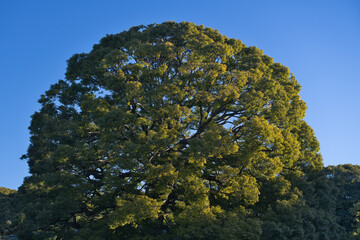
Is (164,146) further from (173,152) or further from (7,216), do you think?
(7,216)

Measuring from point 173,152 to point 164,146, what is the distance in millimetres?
1288

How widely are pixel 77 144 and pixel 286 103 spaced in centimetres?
1178

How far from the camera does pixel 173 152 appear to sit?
15.9 m

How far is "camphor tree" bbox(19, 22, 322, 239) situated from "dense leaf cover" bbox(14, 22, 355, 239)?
0.20 ft

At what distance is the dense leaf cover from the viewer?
14594mm

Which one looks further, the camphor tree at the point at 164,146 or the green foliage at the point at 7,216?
the green foliage at the point at 7,216

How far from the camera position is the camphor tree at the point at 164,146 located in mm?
14531

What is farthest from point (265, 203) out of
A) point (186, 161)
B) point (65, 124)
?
point (65, 124)

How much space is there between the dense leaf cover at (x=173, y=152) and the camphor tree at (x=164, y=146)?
6cm

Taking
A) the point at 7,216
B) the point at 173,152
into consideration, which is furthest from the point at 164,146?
the point at 7,216

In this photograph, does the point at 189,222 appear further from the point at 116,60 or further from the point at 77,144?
the point at 116,60

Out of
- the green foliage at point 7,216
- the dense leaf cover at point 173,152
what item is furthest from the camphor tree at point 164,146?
the green foliage at point 7,216

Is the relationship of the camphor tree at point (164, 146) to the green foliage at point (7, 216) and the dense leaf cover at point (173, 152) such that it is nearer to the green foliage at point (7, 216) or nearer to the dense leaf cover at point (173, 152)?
the dense leaf cover at point (173, 152)

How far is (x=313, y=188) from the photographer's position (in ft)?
59.7
